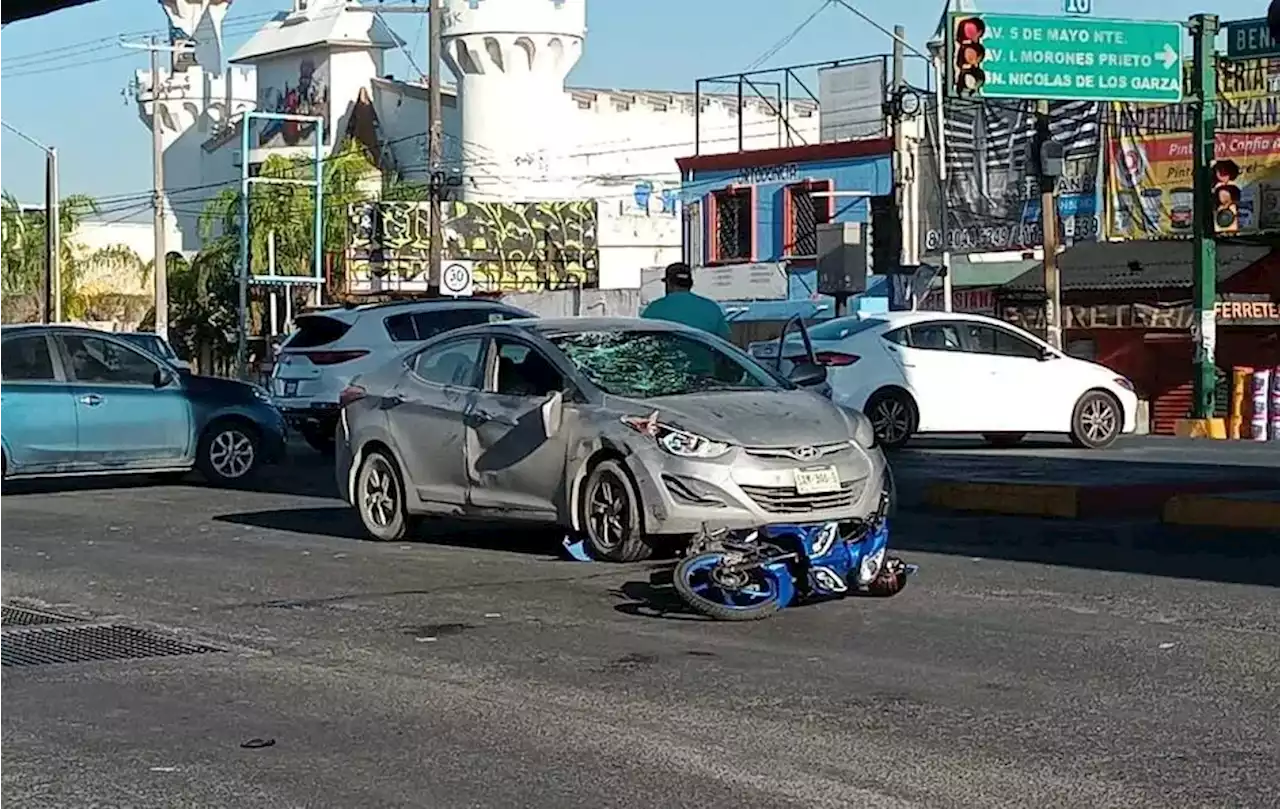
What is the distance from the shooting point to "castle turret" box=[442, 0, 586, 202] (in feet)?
215

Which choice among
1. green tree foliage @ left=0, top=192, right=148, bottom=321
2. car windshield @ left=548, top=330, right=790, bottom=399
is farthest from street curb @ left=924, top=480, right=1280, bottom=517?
green tree foliage @ left=0, top=192, right=148, bottom=321

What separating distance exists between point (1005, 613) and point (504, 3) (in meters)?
58.4

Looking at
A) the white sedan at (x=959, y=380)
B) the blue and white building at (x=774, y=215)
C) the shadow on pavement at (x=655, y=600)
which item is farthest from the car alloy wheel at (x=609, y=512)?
the blue and white building at (x=774, y=215)

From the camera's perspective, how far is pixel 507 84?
66.2m

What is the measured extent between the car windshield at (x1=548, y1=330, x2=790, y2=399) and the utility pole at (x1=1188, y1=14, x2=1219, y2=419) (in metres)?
16.3

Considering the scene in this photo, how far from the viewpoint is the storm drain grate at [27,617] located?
32.4 ft

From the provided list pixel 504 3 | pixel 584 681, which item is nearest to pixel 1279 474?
pixel 584 681

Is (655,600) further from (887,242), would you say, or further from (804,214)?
(804,214)

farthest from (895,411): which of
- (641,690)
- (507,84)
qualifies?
(507,84)

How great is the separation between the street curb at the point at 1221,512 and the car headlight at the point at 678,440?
3.94m

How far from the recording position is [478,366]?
12516 mm

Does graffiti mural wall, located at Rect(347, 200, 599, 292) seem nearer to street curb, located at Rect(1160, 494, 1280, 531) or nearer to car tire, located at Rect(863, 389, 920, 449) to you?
car tire, located at Rect(863, 389, 920, 449)

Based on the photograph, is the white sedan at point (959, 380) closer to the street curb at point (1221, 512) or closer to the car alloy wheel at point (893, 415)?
the car alloy wheel at point (893, 415)

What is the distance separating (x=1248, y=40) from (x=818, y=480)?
54.8 ft
